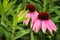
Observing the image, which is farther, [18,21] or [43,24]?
[43,24]

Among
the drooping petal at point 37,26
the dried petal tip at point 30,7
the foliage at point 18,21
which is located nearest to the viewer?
the foliage at point 18,21

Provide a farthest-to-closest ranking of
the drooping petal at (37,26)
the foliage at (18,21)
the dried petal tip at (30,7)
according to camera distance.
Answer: the dried petal tip at (30,7), the drooping petal at (37,26), the foliage at (18,21)

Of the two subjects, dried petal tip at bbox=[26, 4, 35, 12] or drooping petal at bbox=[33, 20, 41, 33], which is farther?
dried petal tip at bbox=[26, 4, 35, 12]

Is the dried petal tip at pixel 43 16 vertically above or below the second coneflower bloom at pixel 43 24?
above

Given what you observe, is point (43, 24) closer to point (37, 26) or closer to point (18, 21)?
point (37, 26)

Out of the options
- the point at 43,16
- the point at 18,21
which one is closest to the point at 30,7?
the point at 43,16

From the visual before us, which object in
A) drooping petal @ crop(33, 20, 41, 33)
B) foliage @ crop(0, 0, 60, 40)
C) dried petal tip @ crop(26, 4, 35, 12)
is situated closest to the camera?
foliage @ crop(0, 0, 60, 40)

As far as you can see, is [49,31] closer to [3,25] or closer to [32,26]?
[32,26]

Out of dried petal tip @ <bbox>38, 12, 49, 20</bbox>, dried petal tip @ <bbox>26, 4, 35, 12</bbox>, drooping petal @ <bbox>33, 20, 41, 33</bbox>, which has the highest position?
dried petal tip @ <bbox>26, 4, 35, 12</bbox>
